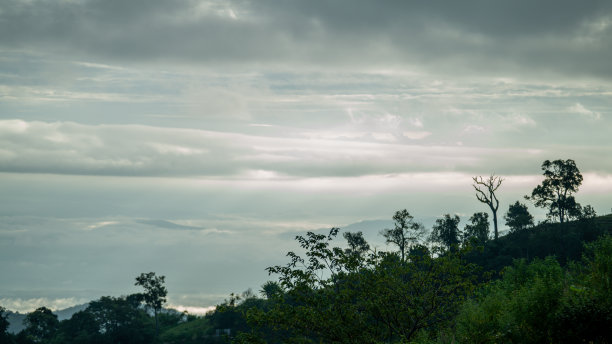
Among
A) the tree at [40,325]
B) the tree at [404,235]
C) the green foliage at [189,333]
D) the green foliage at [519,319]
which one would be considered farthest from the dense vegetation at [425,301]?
the tree at [40,325]

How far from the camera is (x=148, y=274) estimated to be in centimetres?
11644

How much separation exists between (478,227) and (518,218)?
29.6 ft

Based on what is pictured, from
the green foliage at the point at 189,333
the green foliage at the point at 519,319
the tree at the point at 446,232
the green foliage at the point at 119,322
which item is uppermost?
the tree at the point at 446,232

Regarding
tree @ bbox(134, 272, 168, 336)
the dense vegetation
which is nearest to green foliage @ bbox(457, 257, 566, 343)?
the dense vegetation

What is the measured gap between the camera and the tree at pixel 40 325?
Answer: 11512 centimetres

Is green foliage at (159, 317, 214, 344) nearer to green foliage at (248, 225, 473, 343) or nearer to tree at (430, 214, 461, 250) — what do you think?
tree at (430, 214, 461, 250)

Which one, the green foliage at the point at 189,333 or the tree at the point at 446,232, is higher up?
the tree at the point at 446,232

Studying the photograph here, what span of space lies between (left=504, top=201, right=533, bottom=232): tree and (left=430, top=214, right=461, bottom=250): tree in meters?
12.8

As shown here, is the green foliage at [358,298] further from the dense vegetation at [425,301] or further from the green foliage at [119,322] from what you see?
the green foliage at [119,322]

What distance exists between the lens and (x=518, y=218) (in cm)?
11269

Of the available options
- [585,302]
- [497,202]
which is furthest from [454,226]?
[585,302]

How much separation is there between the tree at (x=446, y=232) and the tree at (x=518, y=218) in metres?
12.8

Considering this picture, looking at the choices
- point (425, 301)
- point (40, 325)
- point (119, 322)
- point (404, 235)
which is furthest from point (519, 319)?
point (40, 325)

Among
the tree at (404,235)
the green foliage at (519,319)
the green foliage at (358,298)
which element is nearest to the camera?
the green foliage at (519,319)
